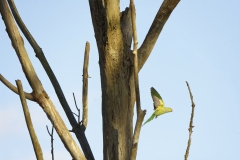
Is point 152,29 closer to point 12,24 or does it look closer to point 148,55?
point 148,55

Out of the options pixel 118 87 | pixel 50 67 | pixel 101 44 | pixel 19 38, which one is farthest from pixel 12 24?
pixel 118 87

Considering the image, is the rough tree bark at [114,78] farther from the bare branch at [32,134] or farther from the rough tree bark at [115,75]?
the bare branch at [32,134]

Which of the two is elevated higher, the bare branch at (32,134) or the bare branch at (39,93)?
the bare branch at (39,93)

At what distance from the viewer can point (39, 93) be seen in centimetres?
141

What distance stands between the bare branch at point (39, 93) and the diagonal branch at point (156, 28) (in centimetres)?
36

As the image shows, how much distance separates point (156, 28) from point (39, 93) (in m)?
0.49

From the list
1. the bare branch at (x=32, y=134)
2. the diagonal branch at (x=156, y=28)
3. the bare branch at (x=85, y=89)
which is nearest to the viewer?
the bare branch at (x=32, y=134)

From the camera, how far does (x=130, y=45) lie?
139cm

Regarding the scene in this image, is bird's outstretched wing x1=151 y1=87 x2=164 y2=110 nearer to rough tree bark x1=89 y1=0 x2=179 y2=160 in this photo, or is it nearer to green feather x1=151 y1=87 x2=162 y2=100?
green feather x1=151 y1=87 x2=162 y2=100

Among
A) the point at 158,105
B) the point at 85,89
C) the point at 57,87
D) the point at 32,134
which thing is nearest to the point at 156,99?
the point at 158,105

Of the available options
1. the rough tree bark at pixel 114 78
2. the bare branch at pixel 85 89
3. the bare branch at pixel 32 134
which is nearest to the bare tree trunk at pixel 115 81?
the rough tree bark at pixel 114 78

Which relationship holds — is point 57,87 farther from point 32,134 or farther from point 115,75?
point 32,134

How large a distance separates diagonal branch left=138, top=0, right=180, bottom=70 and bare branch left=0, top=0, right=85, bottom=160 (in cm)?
Result: 36

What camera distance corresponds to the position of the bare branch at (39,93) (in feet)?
4.40
